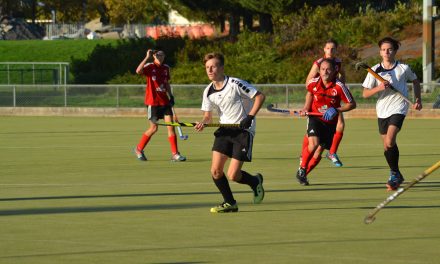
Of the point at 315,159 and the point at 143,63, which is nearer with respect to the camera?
the point at 315,159

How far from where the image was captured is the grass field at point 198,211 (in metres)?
9.68

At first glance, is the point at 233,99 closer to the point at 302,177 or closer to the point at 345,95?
the point at 345,95

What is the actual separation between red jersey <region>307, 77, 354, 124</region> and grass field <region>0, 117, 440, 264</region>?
3.27ft

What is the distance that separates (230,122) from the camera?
1249 cm

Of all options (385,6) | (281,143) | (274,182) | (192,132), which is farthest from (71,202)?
(385,6)

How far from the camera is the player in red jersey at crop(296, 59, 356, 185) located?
14.9 metres

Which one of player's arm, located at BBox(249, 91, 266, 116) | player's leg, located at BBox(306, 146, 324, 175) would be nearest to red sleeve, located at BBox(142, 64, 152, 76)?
player's leg, located at BBox(306, 146, 324, 175)

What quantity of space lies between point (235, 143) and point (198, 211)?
82 centimetres

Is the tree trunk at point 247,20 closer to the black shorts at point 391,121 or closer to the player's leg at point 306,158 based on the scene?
the player's leg at point 306,158

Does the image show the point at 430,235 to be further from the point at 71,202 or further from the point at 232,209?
the point at 71,202

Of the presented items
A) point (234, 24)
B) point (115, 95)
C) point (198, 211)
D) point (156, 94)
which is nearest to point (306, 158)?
point (198, 211)

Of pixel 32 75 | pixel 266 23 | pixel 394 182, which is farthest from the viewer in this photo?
pixel 32 75

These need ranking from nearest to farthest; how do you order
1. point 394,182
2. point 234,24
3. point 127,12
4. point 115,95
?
point 394,182, point 115,95, point 234,24, point 127,12

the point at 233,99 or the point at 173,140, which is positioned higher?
the point at 233,99
